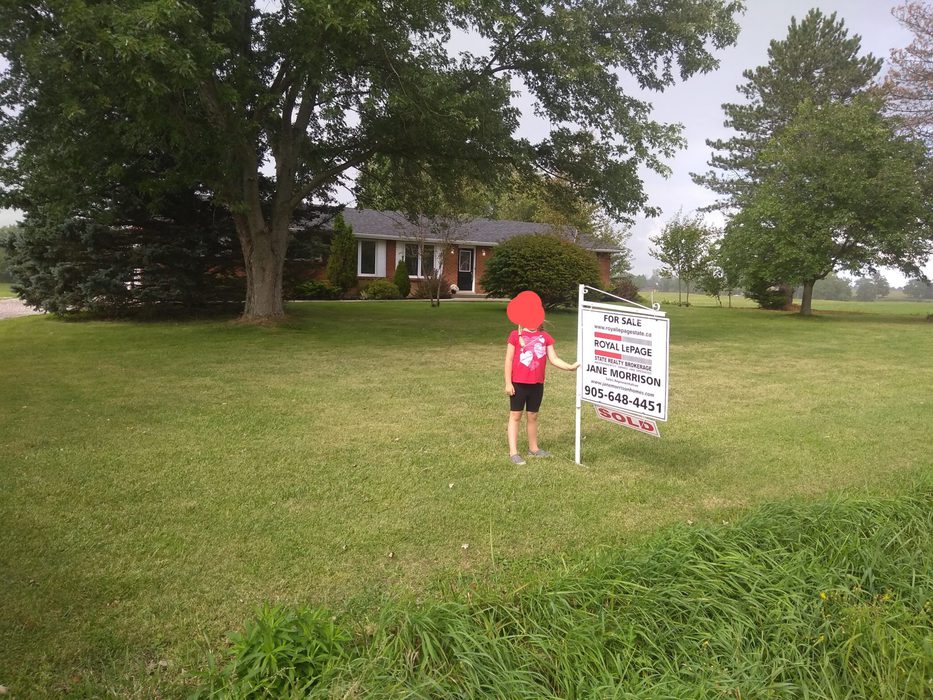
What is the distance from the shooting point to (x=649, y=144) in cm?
1367

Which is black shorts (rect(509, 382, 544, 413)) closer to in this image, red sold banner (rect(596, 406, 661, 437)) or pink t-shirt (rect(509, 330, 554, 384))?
pink t-shirt (rect(509, 330, 554, 384))

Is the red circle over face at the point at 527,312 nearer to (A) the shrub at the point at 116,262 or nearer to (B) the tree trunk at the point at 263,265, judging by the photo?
(B) the tree trunk at the point at 263,265

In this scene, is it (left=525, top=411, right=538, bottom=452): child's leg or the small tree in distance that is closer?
(left=525, top=411, right=538, bottom=452): child's leg

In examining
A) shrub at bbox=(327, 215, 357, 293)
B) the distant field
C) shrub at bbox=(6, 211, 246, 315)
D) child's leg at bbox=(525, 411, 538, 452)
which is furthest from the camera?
the distant field

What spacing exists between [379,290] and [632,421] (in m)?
23.8

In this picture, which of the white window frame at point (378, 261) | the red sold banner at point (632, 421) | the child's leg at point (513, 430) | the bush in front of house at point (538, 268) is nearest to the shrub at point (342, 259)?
the white window frame at point (378, 261)

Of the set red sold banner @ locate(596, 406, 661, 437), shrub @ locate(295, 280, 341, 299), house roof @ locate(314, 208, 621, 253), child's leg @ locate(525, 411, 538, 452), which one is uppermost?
house roof @ locate(314, 208, 621, 253)

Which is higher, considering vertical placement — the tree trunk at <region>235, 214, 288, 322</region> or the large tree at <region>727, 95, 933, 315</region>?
the large tree at <region>727, 95, 933, 315</region>

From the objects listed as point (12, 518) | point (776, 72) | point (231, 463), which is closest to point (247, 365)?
point (231, 463)

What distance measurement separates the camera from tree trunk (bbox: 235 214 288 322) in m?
15.2

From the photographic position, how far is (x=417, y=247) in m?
30.2

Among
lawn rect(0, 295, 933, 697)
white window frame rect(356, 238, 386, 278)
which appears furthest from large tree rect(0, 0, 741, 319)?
white window frame rect(356, 238, 386, 278)

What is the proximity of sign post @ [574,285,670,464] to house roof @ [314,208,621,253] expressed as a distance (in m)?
20.6

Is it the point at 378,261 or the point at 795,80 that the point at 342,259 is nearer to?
the point at 378,261
